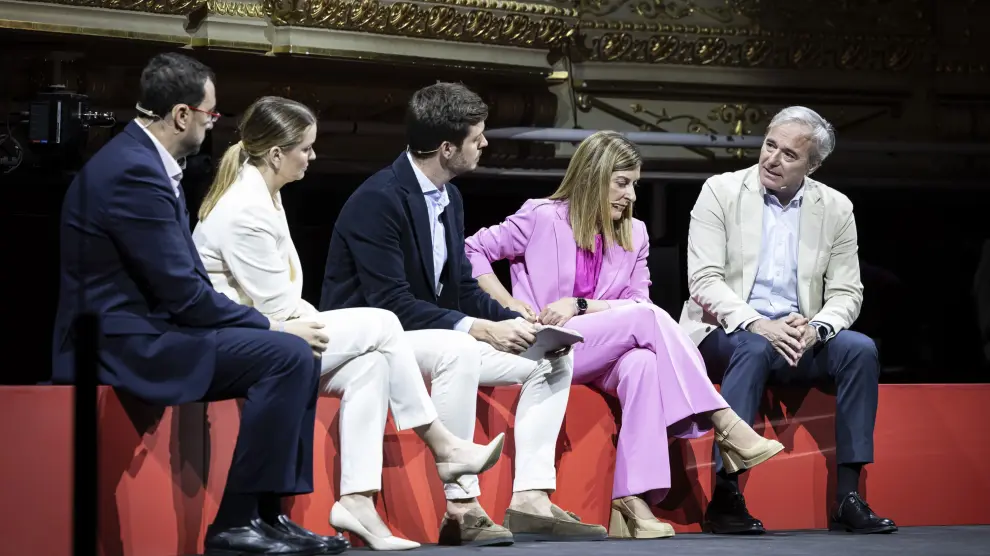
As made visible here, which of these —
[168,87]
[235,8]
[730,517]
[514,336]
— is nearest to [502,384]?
[514,336]

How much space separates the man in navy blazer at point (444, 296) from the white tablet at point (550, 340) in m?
0.02

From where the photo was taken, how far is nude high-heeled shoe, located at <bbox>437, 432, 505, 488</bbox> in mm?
3322

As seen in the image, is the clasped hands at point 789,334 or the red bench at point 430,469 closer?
the red bench at point 430,469

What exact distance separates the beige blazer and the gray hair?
0.12 m

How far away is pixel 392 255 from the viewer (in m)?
3.69

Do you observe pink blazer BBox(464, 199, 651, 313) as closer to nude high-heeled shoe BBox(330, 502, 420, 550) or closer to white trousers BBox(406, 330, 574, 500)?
white trousers BBox(406, 330, 574, 500)

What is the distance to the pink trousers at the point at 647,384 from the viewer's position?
3.77 meters

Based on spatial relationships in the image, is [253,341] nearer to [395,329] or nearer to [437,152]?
[395,329]

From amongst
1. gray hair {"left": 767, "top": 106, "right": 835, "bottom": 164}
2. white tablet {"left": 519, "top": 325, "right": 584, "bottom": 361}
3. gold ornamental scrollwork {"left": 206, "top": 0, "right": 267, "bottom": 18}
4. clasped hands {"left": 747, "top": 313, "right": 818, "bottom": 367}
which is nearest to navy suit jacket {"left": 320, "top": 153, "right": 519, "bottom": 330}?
white tablet {"left": 519, "top": 325, "right": 584, "bottom": 361}

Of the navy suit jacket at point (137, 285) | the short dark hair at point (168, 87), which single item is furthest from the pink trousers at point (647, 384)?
the short dark hair at point (168, 87)

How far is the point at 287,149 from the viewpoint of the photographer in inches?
139

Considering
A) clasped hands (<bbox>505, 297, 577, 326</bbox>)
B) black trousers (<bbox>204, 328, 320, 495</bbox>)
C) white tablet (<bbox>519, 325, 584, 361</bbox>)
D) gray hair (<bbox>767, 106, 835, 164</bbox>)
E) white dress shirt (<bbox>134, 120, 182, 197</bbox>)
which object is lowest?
black trousers (<bbox>204, 328, 320, 495</bbox>)

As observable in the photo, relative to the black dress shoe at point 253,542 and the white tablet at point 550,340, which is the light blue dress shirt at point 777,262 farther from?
the black dress shoe at point 253,542

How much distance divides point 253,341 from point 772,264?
1.86 m
